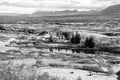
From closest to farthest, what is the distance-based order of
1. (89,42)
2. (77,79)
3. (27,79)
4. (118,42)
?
1. (27,79)
2. (77,79)
3. (89,42)
4. (118,42)

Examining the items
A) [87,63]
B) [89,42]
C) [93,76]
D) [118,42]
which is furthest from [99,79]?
[118,42]

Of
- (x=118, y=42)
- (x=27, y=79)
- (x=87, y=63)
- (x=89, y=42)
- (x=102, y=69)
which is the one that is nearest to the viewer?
Result: (x=27, y=79)

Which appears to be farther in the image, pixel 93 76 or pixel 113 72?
pixel 113 72

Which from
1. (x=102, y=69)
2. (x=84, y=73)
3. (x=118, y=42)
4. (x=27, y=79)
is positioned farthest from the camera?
(x=118, y=42)

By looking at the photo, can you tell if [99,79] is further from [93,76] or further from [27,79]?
[27,79]

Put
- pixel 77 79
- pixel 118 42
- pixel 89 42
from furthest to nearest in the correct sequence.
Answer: pixel 118 42 < pixel 89 42 < pixel 77 79

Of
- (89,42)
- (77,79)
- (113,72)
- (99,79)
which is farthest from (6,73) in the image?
(89,42)

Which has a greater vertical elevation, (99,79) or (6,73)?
(6,73)

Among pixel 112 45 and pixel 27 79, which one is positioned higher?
pixel 27 79

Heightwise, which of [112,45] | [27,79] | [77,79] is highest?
[27,79]

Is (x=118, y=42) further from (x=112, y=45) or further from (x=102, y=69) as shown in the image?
(x=102, y=69)
